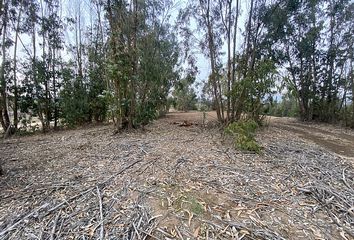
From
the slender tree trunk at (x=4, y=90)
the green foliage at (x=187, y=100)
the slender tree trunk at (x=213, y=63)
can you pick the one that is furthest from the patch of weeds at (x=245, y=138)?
the green foliage at (x=187, y=100)

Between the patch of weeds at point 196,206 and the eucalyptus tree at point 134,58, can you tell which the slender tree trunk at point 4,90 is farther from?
the patch of weeds at point 196,206

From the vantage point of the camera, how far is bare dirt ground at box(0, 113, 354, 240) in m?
1.55

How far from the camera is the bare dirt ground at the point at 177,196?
1.55 m

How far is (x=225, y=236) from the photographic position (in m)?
1.48

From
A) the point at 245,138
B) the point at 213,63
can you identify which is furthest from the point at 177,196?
the point at 213,63

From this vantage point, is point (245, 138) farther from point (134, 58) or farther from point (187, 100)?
point (187, 100)

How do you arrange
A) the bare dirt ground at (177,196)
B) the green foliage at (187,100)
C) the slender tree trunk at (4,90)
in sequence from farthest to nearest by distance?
1. the green foliage at (187,100)
2. the slender tree trunk at (4,90)
3. the bare dirt ground at (177,196)

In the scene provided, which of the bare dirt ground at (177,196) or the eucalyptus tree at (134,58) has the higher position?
the eucalyptus tree at (134,58)

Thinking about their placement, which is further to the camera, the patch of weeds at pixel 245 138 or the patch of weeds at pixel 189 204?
the patch of weeds at pixel 245 138

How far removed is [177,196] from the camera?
197cm

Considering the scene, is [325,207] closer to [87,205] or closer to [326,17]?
[87,205]

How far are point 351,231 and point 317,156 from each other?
196 cm

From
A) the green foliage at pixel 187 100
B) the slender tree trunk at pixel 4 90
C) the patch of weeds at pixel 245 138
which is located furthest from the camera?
the green foliage at pixel 187 100

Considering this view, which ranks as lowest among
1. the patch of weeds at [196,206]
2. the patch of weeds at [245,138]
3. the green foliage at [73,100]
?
the patch of weeds at [196,206]
